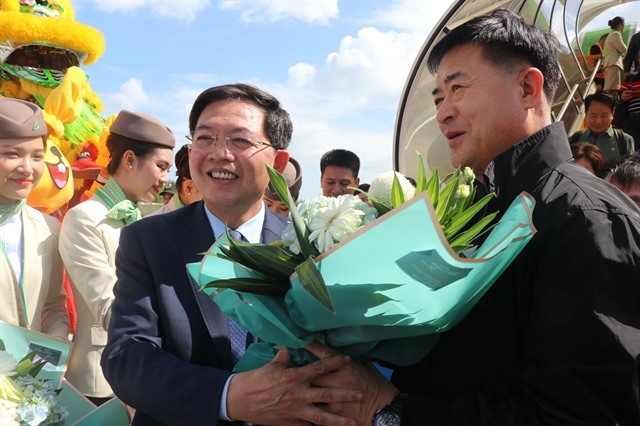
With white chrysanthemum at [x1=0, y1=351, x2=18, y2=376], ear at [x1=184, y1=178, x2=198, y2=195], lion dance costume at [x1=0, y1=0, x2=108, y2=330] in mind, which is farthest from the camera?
lion dance costume at [x1=0, y1=0, x2=108, y2=330]

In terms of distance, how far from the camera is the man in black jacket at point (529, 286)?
4.82ft

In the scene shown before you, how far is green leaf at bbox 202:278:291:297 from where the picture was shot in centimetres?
160

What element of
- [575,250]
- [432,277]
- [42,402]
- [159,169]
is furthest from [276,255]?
[159,169]

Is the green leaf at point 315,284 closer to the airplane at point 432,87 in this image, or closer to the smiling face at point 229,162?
the smiling face at point 229,162

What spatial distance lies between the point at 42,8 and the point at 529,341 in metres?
7.68

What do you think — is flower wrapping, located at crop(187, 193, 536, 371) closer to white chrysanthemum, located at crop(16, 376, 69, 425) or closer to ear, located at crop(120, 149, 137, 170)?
white chrysanthemum, located at crop(16, 376, 69, 425)

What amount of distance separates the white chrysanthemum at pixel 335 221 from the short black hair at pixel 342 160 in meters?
4.37

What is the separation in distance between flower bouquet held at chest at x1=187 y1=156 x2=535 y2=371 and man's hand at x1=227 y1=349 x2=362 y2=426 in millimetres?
→ 60

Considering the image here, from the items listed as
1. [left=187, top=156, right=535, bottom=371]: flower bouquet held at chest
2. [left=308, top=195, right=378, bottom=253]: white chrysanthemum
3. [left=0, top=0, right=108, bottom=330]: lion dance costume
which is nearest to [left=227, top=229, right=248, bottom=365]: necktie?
[left=187, top=156, right=535, bottom=371]: flower bouquet held at chest

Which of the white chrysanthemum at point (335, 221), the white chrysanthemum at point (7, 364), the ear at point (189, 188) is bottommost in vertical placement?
the white chrysanthemum at point (7, 364)

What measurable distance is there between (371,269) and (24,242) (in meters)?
2.44

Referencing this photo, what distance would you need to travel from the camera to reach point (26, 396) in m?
2.16

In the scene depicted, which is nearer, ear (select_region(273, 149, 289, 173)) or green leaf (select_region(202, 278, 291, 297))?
green leaf (select_region(202, 278, 291, 297))

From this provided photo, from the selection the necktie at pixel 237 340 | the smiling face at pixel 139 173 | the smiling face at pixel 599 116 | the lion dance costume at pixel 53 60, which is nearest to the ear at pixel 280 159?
the necktie at pixel 237 340
